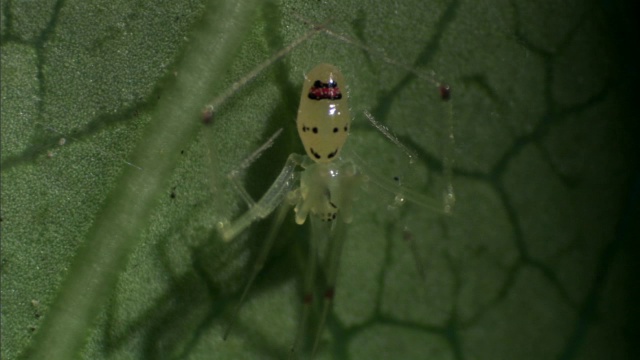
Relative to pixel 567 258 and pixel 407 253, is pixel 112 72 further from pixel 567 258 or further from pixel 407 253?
pixel 567 258

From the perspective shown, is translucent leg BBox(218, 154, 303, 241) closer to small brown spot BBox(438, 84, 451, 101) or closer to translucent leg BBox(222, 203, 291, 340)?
translucent leg BBox(222, 203, 291, 340)

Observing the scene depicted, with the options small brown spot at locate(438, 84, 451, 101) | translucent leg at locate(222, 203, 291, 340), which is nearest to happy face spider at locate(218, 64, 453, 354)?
translucent leg at locate(222, 203, 291, 340)

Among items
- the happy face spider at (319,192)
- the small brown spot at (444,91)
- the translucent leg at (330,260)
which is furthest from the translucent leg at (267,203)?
the small brown spot at (444,91)

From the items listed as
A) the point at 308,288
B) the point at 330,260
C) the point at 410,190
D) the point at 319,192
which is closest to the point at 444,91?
the point at 410,190

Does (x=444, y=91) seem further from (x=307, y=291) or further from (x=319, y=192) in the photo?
(x=307, y=291)

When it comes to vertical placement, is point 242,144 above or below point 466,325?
above

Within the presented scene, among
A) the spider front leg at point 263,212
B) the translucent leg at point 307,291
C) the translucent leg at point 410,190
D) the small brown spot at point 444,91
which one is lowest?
the translucent leg at point 307,291

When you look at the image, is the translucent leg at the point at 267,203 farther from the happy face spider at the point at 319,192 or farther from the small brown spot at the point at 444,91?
the small brown spot at the point at 444,91

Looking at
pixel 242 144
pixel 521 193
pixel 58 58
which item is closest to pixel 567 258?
pixel 521 193
